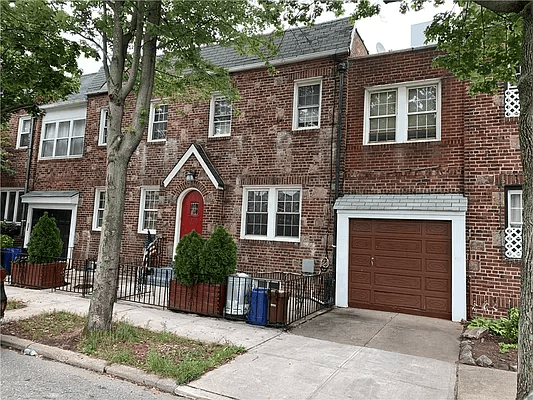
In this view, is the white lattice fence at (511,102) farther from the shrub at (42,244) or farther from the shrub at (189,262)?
the shrub at (42,244)

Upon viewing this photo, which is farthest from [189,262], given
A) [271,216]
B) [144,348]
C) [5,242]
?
[5,242]

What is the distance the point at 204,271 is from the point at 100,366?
3.30 meters

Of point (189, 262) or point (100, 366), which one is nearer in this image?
point (100, 366)

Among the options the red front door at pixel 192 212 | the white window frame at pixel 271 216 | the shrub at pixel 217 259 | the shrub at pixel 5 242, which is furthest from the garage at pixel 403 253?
the shrub at pixel 5 242

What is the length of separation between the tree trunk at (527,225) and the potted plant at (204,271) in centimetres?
588

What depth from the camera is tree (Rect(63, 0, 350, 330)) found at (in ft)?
22.2

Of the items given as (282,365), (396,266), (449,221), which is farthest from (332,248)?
(282,365)

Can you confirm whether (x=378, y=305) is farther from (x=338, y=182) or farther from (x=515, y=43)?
A: (x=515, y=43)

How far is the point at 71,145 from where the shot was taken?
16.5m

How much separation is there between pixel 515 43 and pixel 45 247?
12.3m

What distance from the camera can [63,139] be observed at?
16781mm

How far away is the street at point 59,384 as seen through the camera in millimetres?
4531

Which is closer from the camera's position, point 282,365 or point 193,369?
point 193,369

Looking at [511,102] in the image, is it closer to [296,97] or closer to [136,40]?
[296,97]
